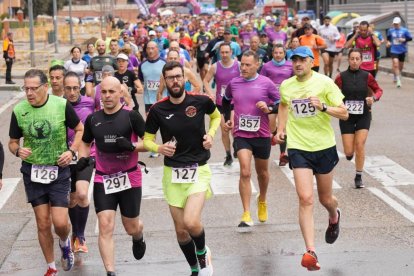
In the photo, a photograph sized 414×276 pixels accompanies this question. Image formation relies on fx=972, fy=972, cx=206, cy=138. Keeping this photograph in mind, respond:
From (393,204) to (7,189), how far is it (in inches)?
211

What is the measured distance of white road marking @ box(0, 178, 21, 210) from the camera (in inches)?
501

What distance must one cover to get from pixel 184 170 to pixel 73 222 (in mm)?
1743

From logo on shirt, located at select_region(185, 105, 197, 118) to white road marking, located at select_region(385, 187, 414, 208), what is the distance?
408cm

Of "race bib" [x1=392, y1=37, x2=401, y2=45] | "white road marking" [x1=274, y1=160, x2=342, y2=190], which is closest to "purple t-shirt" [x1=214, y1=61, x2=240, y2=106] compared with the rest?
"white road marking" [x1=274, y1=160, x2=342, y2=190]

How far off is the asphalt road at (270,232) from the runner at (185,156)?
447mm

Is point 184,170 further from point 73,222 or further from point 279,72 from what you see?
point 279,72

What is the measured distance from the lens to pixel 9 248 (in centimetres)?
987

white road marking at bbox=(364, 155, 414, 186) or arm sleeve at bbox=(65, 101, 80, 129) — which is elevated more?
arm sleeve at bbox=(65, 101, 80, 129)

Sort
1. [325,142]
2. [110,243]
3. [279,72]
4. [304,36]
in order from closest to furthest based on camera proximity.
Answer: [110,243]
[325,142]
[279,72]
[304,36]

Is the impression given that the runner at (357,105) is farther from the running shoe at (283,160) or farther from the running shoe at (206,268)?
the running shoe at (206,268)

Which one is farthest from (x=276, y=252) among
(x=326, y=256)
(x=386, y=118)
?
(x=386, y=118)

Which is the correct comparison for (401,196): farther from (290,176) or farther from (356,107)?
(290,176)

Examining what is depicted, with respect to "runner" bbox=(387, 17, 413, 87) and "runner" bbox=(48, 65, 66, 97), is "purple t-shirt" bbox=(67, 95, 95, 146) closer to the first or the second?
"runner" bbox=(48, 65, 66, 97)

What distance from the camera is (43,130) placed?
27.4 ft
